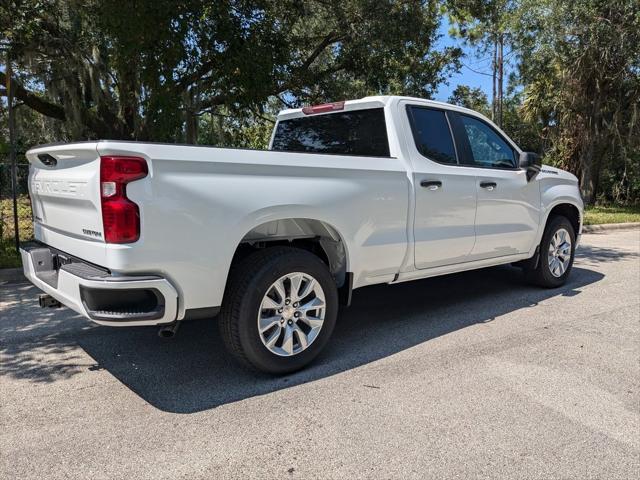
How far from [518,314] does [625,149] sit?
1576 cm

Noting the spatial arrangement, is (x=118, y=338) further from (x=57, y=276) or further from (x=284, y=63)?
(x=284, y=63)

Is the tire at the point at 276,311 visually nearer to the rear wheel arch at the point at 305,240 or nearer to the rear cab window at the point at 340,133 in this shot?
the rear wheel arch at the point at 305,240

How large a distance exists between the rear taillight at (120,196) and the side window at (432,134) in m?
2.53

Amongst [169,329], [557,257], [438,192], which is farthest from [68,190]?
[557,257]

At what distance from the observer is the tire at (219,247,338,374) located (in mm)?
3377

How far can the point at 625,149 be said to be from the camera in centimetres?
1788

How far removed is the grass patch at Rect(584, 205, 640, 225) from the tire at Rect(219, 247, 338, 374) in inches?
479

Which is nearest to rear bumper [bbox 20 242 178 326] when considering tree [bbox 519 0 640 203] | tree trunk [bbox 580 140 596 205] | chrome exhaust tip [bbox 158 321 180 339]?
chrome exhaust tip [bbox 158 321 180 339]

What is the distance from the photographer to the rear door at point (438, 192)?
4.40 metres

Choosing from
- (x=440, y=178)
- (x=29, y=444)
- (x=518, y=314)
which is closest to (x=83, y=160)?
(x=29, y=444)

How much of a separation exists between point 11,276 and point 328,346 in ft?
15.5

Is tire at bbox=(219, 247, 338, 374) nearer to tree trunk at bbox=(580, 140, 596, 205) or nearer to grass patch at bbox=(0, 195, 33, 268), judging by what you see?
grass patch at bbox=(0, 195, 33, 268)

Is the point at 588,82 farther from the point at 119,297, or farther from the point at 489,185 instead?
the point at 119,297

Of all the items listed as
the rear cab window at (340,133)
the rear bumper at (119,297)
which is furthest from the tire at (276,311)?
the rear cab window at (340,133)
